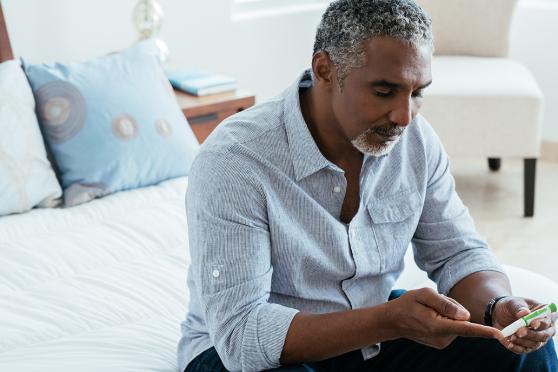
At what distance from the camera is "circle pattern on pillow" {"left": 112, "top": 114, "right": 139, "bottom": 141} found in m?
2.33

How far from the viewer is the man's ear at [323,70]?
1393mm

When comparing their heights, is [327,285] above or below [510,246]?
above

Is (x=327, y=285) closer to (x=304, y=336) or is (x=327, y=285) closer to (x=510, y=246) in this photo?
(x=304, y=336)

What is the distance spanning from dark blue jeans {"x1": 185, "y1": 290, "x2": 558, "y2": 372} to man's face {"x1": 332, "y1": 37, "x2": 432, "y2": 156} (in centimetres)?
35

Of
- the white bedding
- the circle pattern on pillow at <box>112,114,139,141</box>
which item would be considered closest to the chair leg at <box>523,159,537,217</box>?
the white bedding

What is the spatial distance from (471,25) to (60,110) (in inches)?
68.4

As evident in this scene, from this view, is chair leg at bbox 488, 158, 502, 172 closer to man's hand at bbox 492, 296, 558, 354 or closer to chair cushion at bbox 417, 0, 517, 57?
chair cushion at bbox 417, 0, 517, 57

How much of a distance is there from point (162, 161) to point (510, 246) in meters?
1.25

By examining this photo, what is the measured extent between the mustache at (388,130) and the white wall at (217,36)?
5.84 feet

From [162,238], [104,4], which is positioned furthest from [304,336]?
[104,4]

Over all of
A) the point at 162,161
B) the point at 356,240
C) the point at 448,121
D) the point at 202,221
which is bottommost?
the point at 448,121

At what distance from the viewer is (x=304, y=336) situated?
129 cm

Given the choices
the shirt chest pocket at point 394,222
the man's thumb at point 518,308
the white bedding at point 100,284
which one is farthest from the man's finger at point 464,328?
the white bedding at point 100,284

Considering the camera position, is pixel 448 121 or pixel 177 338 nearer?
pixel 177 338
